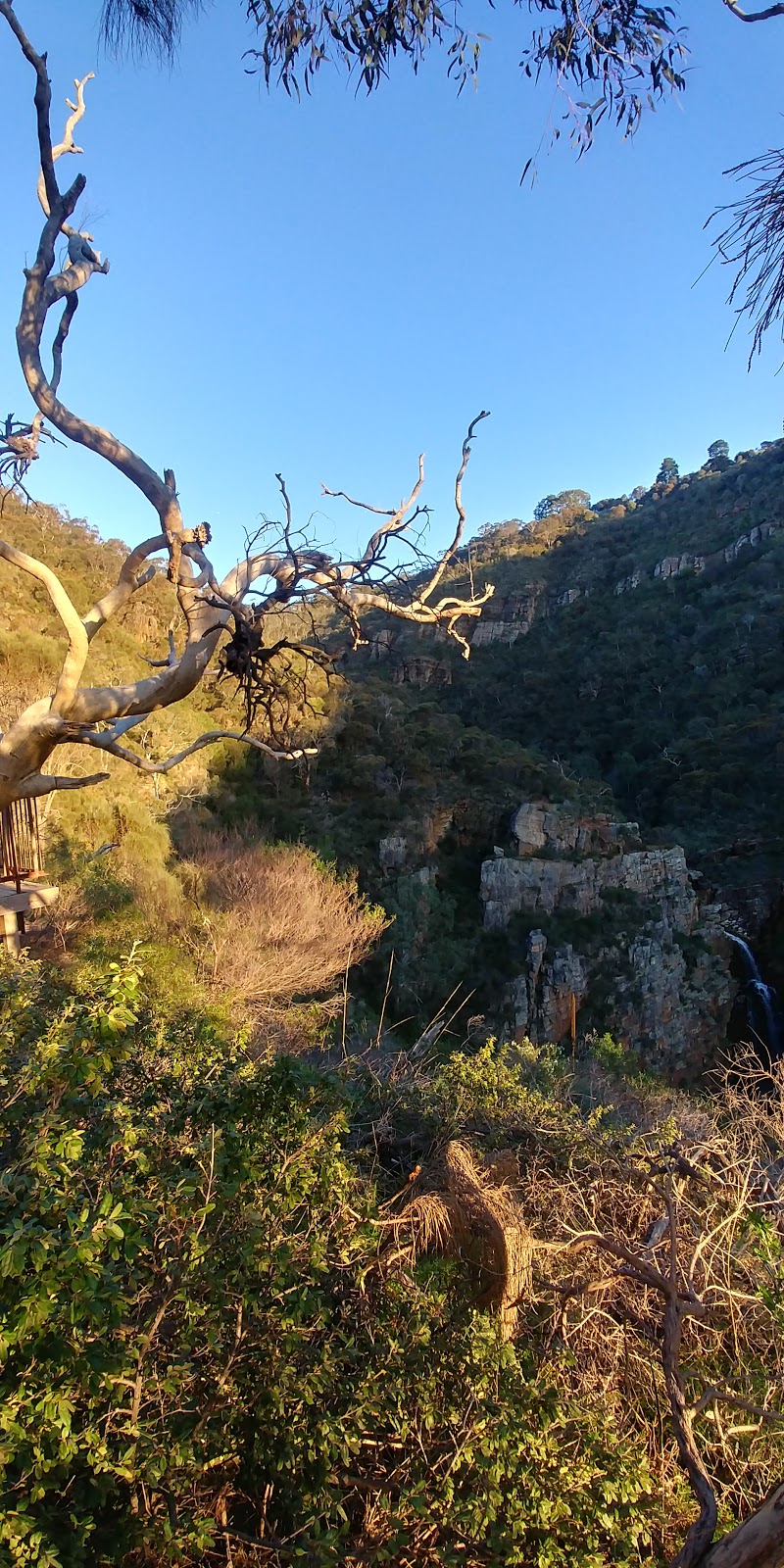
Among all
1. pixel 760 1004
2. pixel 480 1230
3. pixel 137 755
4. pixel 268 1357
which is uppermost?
pixel 137 755

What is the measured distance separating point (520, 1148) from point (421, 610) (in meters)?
2.80

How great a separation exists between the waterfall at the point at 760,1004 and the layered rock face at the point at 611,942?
37.1 inches

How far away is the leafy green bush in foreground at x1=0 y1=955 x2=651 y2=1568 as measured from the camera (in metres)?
1.56

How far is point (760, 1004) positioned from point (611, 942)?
584 centimetres

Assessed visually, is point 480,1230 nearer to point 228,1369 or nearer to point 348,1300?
point 348,1300

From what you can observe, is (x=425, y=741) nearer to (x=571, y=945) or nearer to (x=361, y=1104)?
(x=571, y=945)

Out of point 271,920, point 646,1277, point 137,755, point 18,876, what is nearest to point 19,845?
point 18,876

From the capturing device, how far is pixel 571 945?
19.9 meters

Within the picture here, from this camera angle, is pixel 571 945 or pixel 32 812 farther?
pixel 571 945

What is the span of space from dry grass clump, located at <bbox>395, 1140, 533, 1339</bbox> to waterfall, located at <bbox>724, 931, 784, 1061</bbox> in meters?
21.5

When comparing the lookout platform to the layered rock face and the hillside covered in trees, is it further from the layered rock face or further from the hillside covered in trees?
the layered rock face

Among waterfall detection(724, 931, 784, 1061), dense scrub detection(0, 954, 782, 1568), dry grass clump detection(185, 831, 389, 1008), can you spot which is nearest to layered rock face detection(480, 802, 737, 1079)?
waterfall detection(724, 931, 784, 1061)

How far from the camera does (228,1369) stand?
6.71ft

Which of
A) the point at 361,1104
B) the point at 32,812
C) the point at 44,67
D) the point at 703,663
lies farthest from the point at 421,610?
the point at 703,663
